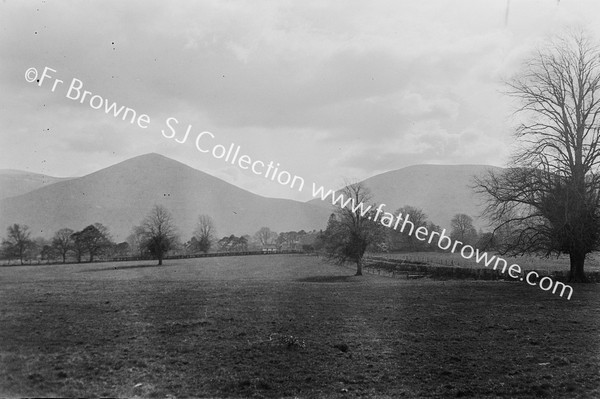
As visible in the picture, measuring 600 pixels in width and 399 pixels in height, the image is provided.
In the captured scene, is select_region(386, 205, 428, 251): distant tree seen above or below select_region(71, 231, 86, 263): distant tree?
above

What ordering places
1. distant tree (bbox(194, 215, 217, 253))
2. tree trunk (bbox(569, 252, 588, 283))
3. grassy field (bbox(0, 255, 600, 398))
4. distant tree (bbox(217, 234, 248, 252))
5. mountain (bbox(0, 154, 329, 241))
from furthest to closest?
distant tree (bbox(217, 234, 248, 252)) < distant tree (bbox(194, 215, 217, 253)) < mountain (bbox(0, 154, 329, 241)) < tree trunk (bbox(569, 252, 588, 283)) < grassy field (bbox(0, 255, 600, 398))

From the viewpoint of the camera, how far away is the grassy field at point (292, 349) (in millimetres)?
9203

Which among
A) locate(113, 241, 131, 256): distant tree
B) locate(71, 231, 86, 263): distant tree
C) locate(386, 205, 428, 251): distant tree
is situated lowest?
locate(113, 241, 131, 256): distant tree

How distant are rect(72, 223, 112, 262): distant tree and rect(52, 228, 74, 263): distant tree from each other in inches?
32.2

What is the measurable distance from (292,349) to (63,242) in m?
48.8

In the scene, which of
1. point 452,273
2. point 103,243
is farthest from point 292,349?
point 103,243

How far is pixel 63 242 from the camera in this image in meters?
51.2

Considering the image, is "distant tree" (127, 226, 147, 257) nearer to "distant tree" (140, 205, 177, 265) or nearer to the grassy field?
"distant tree" (140, 205, 177, 265)

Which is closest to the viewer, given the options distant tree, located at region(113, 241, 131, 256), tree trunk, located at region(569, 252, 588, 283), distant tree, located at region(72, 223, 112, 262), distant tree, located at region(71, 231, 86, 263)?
tree trunk, located at region(569, 252, 588, 283)

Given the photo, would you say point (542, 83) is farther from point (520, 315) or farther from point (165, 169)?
point (165, 169)

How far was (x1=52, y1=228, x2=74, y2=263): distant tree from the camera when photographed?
5025 cm

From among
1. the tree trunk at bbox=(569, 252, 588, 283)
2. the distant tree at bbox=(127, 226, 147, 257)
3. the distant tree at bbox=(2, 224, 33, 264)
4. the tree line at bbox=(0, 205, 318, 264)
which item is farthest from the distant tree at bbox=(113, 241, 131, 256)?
the tree trunk at bbox=(569, 252, 588, 283)

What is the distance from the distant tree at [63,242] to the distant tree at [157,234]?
22872 mm

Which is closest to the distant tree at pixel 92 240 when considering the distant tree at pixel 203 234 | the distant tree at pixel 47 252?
the distant tree at pixel 47 252
